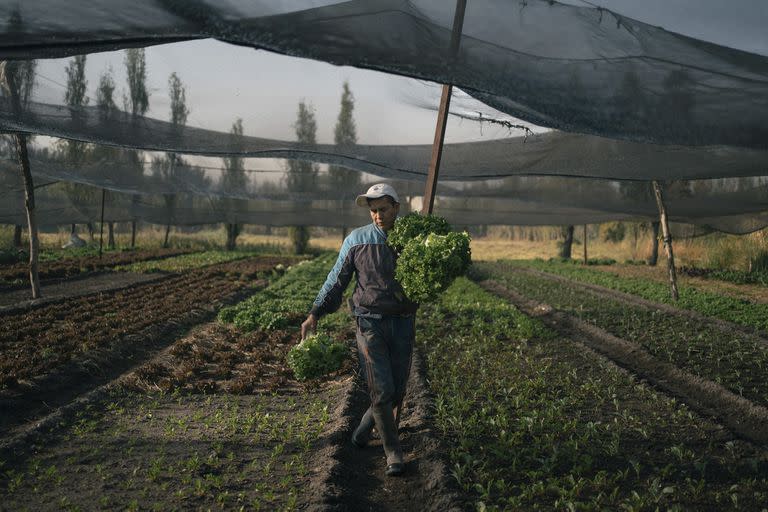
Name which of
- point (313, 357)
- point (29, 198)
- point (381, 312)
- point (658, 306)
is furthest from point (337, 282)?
point (658, 306)

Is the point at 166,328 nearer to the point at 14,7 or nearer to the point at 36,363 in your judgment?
the point at 36,363

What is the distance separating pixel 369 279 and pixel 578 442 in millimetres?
2051

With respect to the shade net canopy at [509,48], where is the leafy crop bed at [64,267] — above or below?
below

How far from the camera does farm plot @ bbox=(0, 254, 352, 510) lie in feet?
11.7

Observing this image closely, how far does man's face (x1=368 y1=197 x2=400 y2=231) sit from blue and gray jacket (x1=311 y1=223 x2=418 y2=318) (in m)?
0.05

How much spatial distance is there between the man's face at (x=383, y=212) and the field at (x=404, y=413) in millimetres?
1703

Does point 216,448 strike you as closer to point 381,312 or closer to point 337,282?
point 337,282

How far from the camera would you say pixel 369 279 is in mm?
3980

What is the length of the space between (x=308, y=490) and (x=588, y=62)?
3270 mm

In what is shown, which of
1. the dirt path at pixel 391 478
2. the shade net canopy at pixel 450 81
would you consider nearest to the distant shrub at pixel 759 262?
the shade net canopy at pixel 450 81

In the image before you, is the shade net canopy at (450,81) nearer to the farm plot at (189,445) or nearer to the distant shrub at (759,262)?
the farm plot at (189,445)

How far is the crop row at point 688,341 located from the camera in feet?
20.1

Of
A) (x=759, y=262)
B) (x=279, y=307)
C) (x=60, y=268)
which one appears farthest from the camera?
(x=759, y=262)

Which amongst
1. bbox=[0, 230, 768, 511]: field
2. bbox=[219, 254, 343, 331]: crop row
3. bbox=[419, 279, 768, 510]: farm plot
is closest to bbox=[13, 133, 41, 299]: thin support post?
bbox=[0, 230, 768, 511]: field
